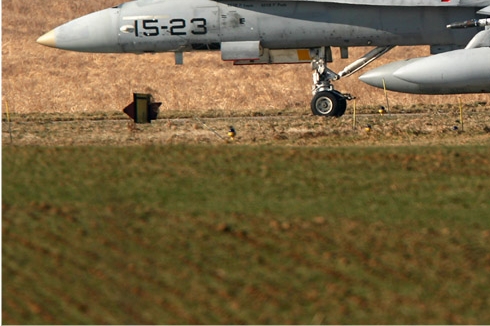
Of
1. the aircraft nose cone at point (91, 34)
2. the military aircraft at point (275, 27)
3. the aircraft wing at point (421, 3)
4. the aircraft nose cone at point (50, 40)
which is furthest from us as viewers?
the aircraft nose cone at point (50, 40)

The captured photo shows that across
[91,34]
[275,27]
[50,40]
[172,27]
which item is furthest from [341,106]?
[50,40]

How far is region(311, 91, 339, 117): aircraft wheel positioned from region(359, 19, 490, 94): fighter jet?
9.61 feet

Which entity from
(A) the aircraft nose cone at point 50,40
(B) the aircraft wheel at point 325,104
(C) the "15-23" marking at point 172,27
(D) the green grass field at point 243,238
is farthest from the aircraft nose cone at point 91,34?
(D) the green grass field at point 243,238

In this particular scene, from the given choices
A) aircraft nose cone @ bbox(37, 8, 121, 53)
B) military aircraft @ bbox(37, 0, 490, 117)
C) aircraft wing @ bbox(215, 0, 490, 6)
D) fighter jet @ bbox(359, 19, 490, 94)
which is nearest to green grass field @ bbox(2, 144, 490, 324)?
fighter jet @ bbox(359, 19, 490, 94)

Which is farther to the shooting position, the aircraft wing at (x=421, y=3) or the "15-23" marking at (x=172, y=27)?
the "15-23" marking at (x=172, y=27)

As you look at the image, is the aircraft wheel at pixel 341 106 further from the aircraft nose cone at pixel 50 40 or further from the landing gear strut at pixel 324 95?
the aircraft nose cone at pixel 50 40

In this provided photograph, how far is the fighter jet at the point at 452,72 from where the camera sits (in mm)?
27717

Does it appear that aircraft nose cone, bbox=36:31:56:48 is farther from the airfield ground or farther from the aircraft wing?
the aircraft wing

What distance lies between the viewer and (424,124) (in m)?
29.7

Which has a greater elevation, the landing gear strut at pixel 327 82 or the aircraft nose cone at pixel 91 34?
the aircraft nose cone at pixel 91 34

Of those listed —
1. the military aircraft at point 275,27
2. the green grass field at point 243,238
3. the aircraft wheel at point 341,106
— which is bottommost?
the green grass field at point 243,238

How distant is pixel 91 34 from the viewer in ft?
105

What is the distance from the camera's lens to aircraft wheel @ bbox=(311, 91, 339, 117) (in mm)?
31734

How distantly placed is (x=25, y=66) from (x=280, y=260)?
135ft
